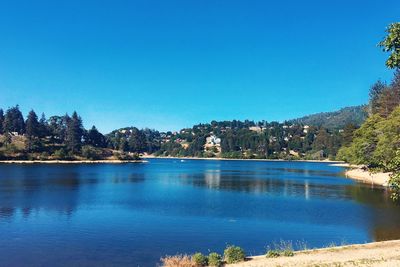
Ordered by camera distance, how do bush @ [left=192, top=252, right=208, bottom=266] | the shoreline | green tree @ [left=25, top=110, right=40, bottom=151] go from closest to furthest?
bush @ [left=192, top=252, right=208, bottom=266] < the shoreline < green tree @ [left=25, top=110, right=40, bottom=151]

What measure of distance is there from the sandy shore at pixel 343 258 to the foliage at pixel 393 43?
10377mm

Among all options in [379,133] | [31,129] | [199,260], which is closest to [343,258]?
[199,260]

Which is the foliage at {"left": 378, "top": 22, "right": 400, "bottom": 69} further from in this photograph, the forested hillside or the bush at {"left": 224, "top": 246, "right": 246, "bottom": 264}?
the forested hillside

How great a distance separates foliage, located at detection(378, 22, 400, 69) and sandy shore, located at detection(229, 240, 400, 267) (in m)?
10.4

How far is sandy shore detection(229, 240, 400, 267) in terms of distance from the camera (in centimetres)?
2052

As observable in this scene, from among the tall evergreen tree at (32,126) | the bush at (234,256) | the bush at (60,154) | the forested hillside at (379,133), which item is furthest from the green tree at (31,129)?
the bush at (234,256)

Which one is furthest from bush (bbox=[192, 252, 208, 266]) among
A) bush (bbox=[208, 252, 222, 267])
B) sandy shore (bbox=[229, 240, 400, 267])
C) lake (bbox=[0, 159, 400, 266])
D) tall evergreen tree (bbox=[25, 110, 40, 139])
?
tall evergreen tree (bbox=[25, 110, 40, 139])

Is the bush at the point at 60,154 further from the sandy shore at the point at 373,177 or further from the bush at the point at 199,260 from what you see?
the bush at the point at 199,260

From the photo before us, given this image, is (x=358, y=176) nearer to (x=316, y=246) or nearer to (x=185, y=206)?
(x=185, y=206)

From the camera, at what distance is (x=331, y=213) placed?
4700 centimetres

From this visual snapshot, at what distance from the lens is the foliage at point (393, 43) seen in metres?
14.6

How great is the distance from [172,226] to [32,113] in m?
179

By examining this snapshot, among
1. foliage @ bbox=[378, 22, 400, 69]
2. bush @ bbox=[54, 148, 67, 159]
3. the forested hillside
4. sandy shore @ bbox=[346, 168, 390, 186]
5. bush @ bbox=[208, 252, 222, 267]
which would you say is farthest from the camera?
bush @ bbox=[54, 148, 67, 159]

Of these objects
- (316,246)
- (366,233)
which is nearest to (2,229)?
(316,246)
